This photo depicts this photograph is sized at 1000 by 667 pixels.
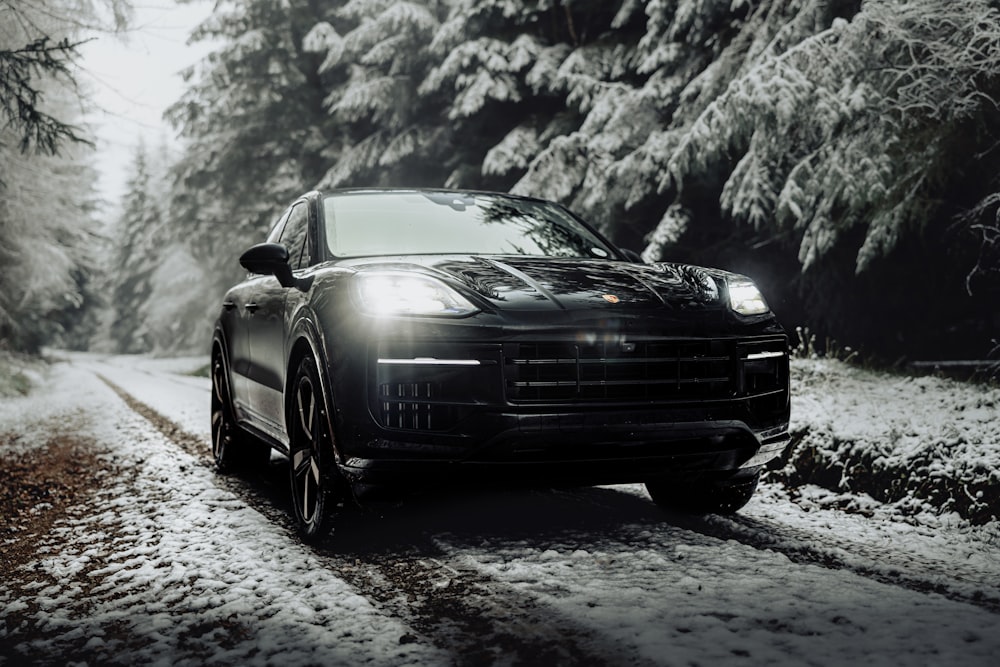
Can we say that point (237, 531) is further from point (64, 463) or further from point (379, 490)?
point (64, 463)

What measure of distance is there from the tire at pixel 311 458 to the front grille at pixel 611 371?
35.5 inches

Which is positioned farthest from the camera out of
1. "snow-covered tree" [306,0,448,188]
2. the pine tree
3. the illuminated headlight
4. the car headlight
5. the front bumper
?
the pine tree

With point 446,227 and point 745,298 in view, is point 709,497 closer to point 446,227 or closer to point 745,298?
point 745,298

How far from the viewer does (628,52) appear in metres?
14.0

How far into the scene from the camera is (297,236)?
5.86 m

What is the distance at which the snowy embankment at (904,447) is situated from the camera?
520 cm

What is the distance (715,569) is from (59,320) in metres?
58.5

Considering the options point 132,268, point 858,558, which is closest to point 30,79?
point 858,558

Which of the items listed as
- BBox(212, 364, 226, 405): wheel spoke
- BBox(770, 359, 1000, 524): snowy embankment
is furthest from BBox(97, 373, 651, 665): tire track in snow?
BBox(770, 359, 1000, 524): snowy embankment

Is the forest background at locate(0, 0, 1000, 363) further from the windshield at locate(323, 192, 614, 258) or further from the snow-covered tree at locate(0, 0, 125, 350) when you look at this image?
the windshield at locate(323, 192, 614, 258)

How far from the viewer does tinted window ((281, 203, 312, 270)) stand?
18.2ft

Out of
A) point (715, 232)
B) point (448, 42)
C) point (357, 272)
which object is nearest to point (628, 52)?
point (715, 232)

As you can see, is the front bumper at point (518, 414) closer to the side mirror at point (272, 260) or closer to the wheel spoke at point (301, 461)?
the wheel spoke at point (301, 461)

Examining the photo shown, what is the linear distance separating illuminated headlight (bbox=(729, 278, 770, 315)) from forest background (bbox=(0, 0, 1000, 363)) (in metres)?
2.83
